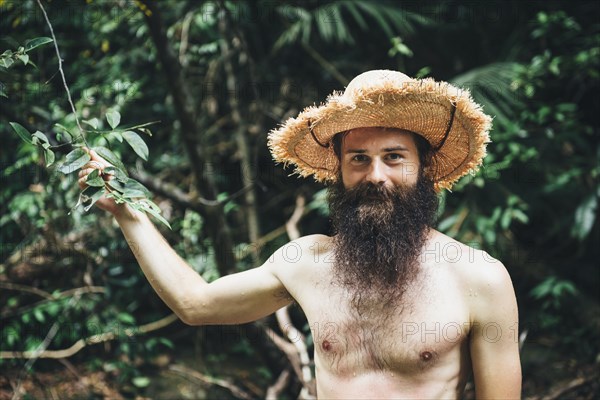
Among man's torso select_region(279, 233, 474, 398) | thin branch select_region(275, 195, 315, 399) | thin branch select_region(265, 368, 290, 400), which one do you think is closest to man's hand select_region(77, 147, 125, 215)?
man's torso select_region(279, 233, 474, 398)

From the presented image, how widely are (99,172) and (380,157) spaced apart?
0.87 meters

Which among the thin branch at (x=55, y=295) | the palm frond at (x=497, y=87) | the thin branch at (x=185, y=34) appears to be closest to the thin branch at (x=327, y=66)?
the thin branch at (x=185, y=34)

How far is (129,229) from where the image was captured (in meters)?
2.01

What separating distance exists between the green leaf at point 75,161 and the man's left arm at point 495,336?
1.22 m

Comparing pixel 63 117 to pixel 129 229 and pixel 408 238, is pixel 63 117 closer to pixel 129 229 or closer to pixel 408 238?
pixel 129 229

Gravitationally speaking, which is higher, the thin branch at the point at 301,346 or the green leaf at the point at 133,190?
the green leaf at the point at 133,190

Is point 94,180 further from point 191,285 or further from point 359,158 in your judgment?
point 359,158

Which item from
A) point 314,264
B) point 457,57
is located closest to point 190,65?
point 457,57

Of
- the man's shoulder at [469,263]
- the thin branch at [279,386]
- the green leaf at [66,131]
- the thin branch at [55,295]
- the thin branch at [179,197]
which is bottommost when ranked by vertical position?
the thin branch at [279,386]

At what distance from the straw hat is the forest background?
97cm

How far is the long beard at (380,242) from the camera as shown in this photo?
193 cm

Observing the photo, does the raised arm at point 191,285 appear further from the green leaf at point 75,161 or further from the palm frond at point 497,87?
the palm frond at point 497,87

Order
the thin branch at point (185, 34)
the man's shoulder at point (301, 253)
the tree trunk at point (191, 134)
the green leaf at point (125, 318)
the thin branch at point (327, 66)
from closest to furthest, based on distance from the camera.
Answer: the man's shoulder at point (301, 253)
the tree trunk at point (191, 134)
the green leaf at point (125, 318)
the thin branch at point (185, 34)
the thin branch at point (327, 66)

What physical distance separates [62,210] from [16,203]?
0.83 feet
